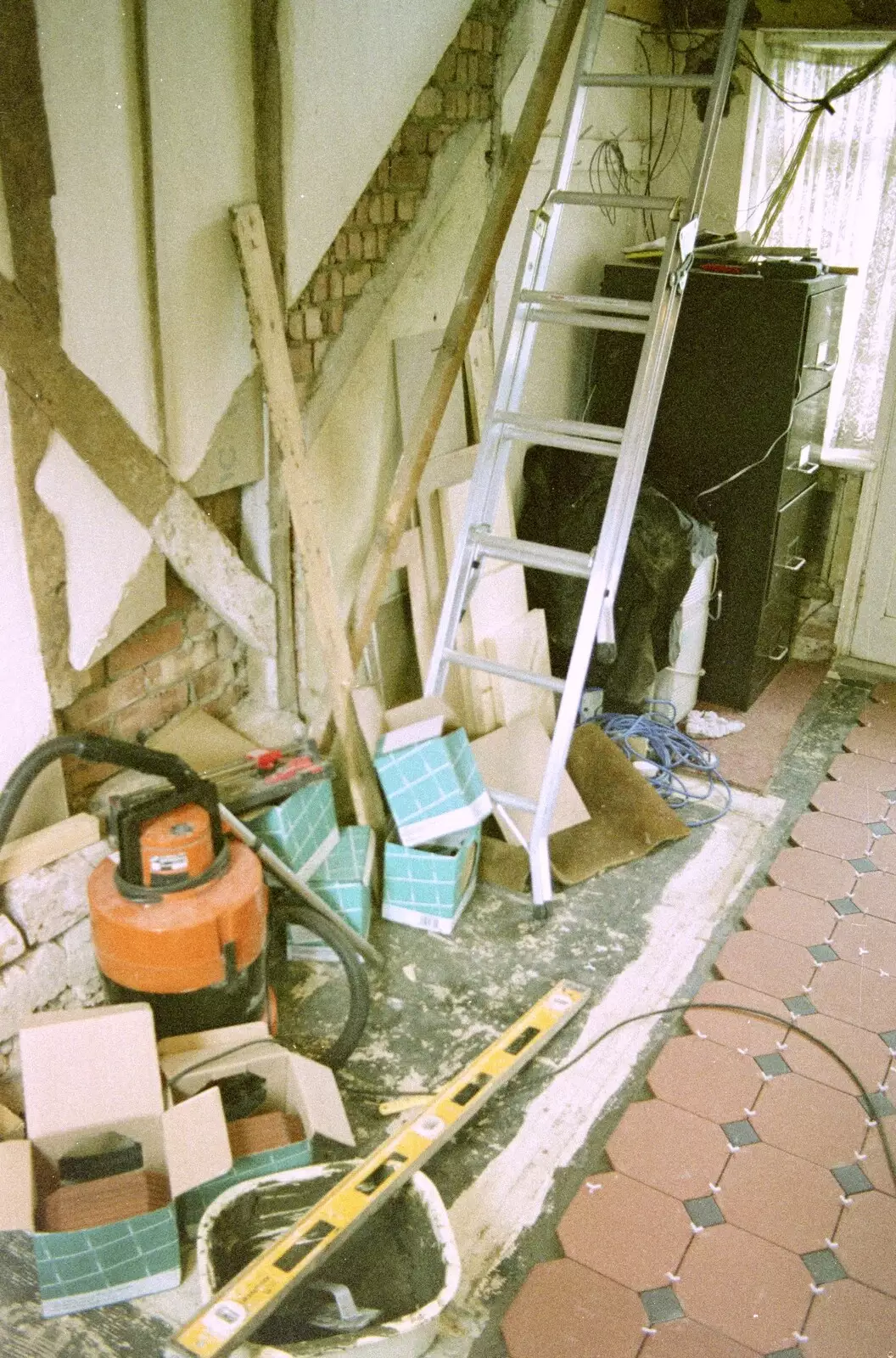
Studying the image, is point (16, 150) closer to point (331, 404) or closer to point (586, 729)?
point (331, 404)

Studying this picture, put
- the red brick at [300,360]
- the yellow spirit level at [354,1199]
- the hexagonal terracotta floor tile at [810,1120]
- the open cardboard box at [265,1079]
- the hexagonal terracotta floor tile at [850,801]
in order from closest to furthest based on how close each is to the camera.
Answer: the yellow spirit level at [354,1199] → the open cardboard box at [265,1079] → the hexagonal terracotta floor tile at [810,1120] → the red brick at [300,360] → the hexagonal terracotta floor tile at [850,801]

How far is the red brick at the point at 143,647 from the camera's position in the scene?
2.63 metres

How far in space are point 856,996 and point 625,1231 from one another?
101 cm

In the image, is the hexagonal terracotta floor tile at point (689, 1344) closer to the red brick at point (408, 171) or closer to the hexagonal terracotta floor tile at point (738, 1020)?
the hexagonal terracotta floor tile at point (738, 1020)

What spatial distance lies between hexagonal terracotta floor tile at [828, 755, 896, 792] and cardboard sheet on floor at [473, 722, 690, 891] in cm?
84

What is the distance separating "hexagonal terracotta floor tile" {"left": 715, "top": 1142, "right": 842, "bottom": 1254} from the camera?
2230 millimetres

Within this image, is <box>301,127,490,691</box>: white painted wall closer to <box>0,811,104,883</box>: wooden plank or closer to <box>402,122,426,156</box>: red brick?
<box>402,122,426,156</box>: red brick

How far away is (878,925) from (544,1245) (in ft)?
4.83

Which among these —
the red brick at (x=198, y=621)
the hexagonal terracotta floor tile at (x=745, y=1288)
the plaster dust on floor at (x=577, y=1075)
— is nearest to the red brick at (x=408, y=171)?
the red brick at (x=198, y=621)

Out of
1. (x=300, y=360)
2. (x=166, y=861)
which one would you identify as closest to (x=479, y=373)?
(x=300, y=360)

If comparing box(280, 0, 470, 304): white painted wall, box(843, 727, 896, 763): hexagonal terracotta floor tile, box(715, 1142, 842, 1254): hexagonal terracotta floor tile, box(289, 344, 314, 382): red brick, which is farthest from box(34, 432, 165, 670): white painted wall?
box(843, 727, 896, 763): hexagonal terracotta floor tile

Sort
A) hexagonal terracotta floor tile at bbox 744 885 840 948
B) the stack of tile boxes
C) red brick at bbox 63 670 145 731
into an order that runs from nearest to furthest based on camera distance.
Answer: red brick at bbox 63 670 145 731 < the stack of tile boxes < hexagonal terracotta floor tile at bbox 744 885 840 948

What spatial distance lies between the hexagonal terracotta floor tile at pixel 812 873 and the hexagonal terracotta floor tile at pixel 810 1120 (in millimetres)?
789

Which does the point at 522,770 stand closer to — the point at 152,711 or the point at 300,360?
the point at 152,711
